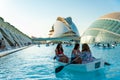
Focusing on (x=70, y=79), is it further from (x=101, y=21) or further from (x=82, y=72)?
(x=101, y=21)

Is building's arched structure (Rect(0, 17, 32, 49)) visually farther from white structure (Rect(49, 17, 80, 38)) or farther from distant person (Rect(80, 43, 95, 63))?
white structure (Rect(49, 17, 80, 38))

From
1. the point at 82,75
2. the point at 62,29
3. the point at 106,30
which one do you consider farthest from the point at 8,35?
the point at 62,29

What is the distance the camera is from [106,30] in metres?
87.2

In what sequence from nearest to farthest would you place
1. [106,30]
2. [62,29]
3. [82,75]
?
[82,75] < [106,30] < [62,29]

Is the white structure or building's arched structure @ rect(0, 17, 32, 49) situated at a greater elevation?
the white structure

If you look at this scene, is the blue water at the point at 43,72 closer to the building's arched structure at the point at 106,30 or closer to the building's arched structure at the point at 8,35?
the building's arched structure at the point at 8,35

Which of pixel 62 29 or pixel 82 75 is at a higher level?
pixel 62 29

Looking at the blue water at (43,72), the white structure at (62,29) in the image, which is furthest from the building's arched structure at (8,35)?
the white structure at (62,29)

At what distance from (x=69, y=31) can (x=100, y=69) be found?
4221 inches

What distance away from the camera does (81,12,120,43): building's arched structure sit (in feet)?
281

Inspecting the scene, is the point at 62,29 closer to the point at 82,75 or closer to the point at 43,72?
the point at 43,72

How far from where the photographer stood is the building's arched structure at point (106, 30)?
281 feet

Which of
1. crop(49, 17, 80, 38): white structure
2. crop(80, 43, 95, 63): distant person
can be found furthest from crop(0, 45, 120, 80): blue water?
crop(49, 17, 80, 38): white structure

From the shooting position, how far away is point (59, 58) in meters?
16.1
